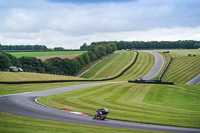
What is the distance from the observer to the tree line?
106675 millimetres

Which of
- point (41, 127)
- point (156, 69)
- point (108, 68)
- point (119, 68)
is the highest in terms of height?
point (41, 127)

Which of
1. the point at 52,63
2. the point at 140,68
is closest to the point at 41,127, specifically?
the point at 52,63

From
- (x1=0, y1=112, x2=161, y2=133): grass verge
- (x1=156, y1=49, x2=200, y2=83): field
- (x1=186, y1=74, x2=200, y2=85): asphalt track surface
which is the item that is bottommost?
(x1=186, y1=74, x2=200, y2=85): asphalt track surface

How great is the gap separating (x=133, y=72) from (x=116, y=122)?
98602 millimetres

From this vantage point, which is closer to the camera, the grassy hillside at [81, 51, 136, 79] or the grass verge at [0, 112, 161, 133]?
the grass verge at [0, 112, 161, 133]

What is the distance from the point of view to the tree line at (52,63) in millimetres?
106675

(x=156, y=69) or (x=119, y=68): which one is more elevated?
(x=156, y=69)


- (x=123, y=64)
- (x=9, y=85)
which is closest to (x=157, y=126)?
(x=9, y=85)

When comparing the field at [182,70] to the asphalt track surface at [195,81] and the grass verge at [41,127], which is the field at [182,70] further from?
the grass verge at [41,127]

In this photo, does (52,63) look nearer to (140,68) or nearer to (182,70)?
(140,68)

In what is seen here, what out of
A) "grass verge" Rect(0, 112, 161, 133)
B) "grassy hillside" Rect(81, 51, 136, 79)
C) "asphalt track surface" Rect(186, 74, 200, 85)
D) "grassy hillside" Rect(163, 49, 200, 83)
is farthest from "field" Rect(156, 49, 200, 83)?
"grass verge" Rect(0, 112, 161, 133)

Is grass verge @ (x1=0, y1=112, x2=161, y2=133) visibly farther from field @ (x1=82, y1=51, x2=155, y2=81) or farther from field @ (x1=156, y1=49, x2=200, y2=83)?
field @ (x1=82, y1=51, x2=155, y2=81)

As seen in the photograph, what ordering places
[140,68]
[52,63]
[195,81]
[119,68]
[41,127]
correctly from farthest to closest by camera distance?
[119,68]
[140,68]
[52,63]
[195,81]
[41,127]

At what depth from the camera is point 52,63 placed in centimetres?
13225
